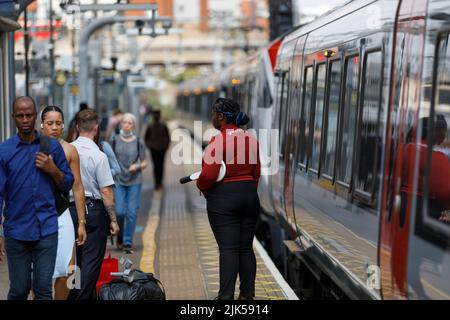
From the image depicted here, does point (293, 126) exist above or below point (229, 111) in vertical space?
below

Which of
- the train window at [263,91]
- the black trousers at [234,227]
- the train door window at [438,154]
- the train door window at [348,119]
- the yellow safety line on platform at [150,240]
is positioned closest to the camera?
the train door window at [438,154]

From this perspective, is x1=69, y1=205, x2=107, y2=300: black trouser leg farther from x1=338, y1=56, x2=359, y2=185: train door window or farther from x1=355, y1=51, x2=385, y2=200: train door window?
x1=355, y1=51, x2=385, y2=200: train door window

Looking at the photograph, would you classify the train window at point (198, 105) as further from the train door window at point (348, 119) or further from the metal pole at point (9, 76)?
the train door window at point (348, 119)

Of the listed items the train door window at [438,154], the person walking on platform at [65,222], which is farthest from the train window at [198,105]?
the train door window at [438,154]

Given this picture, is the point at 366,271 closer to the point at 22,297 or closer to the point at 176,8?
the point at 22,297

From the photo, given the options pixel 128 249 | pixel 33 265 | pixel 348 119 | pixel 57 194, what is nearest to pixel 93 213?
pixel 57 194

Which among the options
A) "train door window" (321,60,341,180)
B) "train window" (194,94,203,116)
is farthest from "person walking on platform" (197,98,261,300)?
"train window" (194,94,203,116)

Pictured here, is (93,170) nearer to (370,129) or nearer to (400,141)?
(370,129)

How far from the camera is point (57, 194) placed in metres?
7.38

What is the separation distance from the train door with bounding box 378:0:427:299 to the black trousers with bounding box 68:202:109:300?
2.65m

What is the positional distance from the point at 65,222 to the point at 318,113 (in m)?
3.58

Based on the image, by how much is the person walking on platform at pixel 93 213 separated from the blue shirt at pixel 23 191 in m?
1.65

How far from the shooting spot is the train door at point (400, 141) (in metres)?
6.62

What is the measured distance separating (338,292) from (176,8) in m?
92.8
